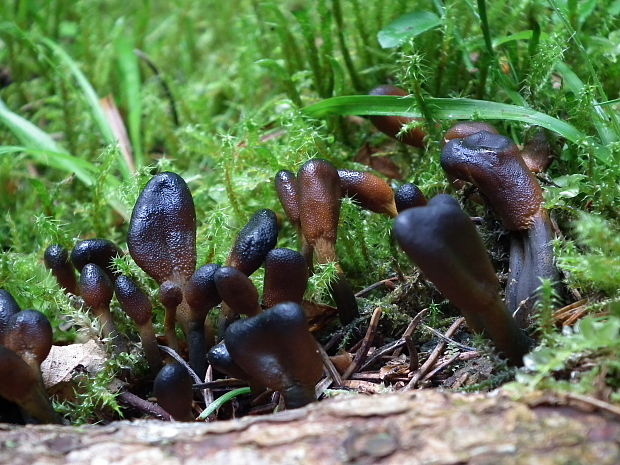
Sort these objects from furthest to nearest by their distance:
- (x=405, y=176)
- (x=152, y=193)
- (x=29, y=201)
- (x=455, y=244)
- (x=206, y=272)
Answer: (x=29, y=201) → (x=405, y=176) → (x=152, y=193) → (x=206, y=272) → (x=455, y=244)

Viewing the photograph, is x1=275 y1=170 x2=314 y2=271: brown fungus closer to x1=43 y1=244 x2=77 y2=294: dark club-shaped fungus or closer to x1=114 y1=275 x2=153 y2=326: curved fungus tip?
x1=114 y1=275 x2=153 y2=326: curved fungus tip

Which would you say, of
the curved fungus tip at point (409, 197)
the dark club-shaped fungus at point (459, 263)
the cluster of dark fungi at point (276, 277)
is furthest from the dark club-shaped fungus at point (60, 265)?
the dark club-shaped fungus at point (459, 263)

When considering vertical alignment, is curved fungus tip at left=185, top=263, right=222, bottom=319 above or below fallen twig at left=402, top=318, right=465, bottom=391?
above

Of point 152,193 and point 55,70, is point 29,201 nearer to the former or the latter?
point 55,70

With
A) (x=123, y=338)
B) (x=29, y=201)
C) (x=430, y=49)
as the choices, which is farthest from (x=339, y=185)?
(x=29, y=201)

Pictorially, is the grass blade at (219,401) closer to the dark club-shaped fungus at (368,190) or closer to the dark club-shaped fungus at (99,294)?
the dark club-shaped fungus at (99,294)

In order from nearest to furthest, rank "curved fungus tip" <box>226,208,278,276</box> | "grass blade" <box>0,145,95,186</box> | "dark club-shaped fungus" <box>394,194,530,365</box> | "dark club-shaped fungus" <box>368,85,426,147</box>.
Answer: "dark club-shaped fungus" <box>394,194,530,365</box>
"curved fungus tip" <box>226,208,278,276</box>
"dark club-shaped fungus" <box>368,85,426,147</box>
"grass blade" <box>0,145,95,186</box>

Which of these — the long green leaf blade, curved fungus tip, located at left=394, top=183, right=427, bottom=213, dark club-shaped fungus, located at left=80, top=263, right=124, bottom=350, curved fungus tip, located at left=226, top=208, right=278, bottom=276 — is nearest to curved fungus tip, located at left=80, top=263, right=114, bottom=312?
dark club-shaped fungus, located at left=80, top=263, right=124, bottom=350
